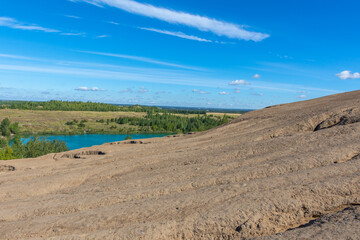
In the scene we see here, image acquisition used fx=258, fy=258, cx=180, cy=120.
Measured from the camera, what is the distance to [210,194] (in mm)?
7820

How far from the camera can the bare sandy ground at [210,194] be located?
254 inches

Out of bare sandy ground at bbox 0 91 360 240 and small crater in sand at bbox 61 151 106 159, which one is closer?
bare sandy ground at bbox 0 91 360 240

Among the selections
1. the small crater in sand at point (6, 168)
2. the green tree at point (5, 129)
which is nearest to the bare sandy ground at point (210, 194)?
the small crater in sand at point (6, 168)

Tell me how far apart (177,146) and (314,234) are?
10.5m

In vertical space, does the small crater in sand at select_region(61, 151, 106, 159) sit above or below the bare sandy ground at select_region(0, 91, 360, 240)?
below

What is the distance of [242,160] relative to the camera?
10492 mm

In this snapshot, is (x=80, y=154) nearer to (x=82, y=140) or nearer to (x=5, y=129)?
(x=82, y=140)

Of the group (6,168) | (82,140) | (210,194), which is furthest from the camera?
(82,140)

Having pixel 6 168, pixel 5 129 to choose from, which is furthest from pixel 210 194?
pixel 5 129

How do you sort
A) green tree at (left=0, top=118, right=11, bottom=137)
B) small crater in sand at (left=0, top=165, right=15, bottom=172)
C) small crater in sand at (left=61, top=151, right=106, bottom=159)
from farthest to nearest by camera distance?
green tree at (left=0, top=118, right=11, bottom=137) < small crater in sand at (left=61, top=151, right=106, bottom=159) < small crater in sand at (left=0, top=165, right=15, bottom=172)

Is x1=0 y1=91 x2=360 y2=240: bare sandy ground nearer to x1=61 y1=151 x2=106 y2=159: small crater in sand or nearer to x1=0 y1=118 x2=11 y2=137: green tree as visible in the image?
x1=61 y1=151 x2=106 y2=159: small crater in sand

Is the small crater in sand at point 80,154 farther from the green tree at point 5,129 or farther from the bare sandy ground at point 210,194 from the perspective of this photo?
the green tree at point 5,129

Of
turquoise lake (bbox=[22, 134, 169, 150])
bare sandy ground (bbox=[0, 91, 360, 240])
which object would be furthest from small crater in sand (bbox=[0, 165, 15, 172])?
turquoise lake (bbox=[22, 134, 169, 150])

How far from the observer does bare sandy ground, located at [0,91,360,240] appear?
6.46 m
